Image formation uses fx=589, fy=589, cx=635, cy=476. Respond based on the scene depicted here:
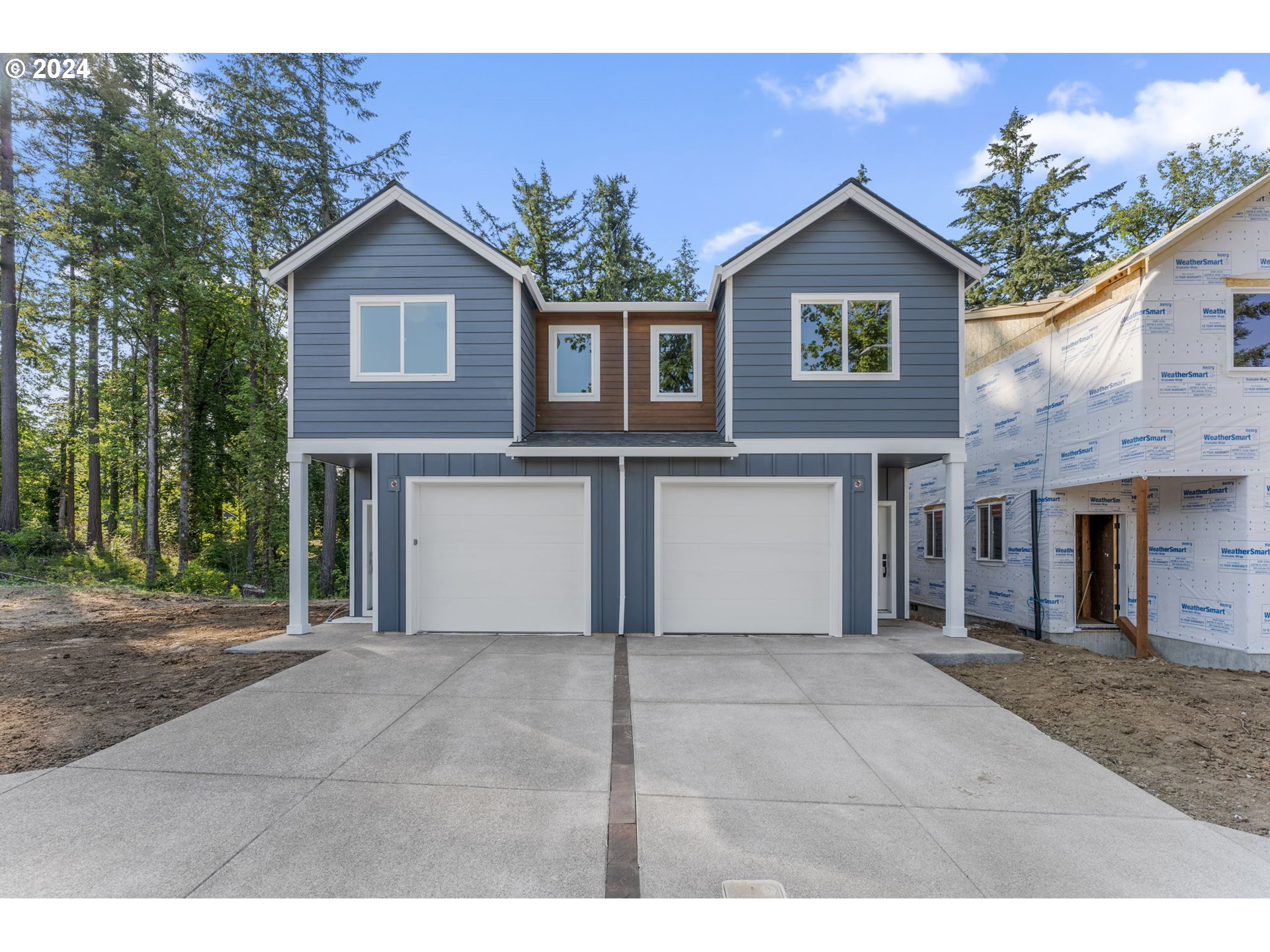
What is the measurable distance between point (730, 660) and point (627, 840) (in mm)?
4235

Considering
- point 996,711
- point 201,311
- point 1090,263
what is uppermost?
point 1090,263

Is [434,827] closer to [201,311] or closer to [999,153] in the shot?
[201,311]

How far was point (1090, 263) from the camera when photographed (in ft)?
69.9

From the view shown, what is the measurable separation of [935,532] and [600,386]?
863cm

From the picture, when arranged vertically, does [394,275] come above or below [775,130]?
below

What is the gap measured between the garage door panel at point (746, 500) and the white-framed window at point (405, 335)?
3.87 meters

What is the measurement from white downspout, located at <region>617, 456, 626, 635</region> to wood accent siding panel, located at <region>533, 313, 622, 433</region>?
5.37 feet

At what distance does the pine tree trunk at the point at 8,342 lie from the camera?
14.9 m

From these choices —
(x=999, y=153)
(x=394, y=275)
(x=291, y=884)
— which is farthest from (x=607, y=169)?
(x=291, y=884)

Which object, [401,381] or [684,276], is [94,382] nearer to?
[401,381]

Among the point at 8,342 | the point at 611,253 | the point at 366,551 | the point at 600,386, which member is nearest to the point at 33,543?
the point at 8,342

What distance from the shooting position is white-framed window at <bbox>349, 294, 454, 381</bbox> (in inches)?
343

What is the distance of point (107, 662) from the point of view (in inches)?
280

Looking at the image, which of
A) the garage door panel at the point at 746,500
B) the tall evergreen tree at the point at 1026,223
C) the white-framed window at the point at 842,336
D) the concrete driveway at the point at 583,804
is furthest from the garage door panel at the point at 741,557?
the tall evergreen tree at the point at 1026,223
